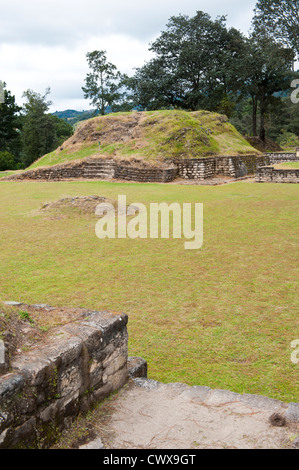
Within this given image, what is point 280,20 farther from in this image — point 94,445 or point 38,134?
point 94,445

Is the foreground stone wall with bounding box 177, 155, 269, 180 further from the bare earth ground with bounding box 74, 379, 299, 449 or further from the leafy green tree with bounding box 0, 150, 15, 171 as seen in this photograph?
the bare earth ground with bounding box 74, 379, 299, 449

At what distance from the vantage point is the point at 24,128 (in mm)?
38938

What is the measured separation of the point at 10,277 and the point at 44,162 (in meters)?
20.8

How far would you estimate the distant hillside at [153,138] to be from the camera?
2230 cm

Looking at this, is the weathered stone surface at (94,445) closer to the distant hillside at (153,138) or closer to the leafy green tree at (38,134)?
the distant hillside at (153,138)

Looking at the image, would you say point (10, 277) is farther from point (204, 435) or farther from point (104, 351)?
point (204, 435)

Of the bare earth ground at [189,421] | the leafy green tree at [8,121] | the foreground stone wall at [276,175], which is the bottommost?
the bare earth ground at [189,421]

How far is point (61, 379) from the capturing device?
2.32 meters

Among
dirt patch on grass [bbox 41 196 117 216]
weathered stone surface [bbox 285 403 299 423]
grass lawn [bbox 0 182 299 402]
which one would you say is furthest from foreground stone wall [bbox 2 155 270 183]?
weathered stone surface [bbox 285 403 299 423]

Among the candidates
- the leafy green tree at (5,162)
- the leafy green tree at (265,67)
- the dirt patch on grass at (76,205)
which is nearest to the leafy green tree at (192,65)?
the leafy green tree at (265,67)

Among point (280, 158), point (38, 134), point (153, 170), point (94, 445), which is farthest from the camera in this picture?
point (38, 134)

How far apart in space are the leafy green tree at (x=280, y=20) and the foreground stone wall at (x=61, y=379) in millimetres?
36447

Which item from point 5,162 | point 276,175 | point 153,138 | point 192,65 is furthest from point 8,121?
point 276,175

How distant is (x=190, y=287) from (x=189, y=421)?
3156 millimetres
